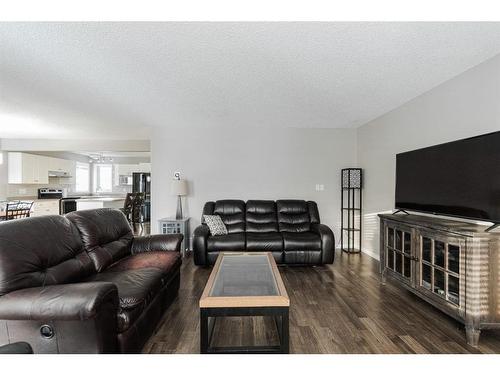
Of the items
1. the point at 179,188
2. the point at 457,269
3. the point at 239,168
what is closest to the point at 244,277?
the point at 457,269

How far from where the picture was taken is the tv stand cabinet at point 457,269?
176 centimetres

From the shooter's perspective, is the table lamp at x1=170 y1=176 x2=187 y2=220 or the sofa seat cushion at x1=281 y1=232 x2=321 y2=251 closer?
the sofa seat cushion at x1=281 y1=232 x2=321 y2=251

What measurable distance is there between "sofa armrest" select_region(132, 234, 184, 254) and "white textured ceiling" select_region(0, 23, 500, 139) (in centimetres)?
177

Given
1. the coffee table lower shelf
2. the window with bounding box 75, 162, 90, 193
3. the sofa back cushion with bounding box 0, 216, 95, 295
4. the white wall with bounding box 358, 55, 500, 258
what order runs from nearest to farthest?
the sofa back cushion with bounding box 0, 216, 95, 295 → the coffee table lower shelf → the white wall with bounding box 358, 55, 500, 258 → the window with bounding box 75, 162, 90, 193

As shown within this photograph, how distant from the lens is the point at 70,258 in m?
1.88

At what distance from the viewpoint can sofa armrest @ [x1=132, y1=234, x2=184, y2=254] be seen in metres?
2.70

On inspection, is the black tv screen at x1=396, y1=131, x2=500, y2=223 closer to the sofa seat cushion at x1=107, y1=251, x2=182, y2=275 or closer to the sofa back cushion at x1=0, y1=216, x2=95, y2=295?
the sofa seat cushion at x1=107, y1=251, x2=182, y2=275

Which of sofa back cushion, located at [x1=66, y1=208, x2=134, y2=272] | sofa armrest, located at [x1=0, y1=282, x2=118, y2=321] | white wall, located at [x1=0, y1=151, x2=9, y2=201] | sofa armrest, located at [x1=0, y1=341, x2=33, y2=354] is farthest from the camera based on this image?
white wall, located at [x1=0, y1=151, x2=9, y2=201]

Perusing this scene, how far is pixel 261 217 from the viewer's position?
13.5 feet

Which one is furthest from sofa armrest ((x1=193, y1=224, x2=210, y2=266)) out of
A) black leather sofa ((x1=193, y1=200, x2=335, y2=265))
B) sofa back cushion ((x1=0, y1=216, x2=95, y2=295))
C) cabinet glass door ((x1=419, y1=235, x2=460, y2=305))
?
cabinet glass door ((x1=419, y1=235, x2=460, y2=305))

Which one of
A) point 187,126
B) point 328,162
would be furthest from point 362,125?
point 187,126

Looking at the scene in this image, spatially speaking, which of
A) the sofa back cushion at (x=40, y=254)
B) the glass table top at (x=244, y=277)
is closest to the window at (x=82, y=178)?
the sofa back cushion at (x=40, y=254)

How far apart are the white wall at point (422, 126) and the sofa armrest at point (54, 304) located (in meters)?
3.33

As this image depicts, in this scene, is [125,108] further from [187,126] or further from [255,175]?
[255,175]
